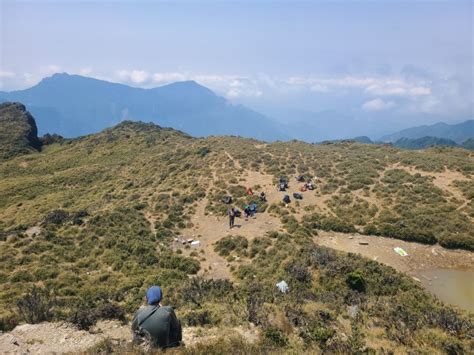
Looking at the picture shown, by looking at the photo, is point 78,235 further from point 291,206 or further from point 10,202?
point 10,202

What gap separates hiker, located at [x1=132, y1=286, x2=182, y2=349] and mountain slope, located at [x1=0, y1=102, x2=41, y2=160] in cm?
8152

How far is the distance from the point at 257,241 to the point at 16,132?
85430 millimetres

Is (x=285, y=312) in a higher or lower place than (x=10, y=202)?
higher

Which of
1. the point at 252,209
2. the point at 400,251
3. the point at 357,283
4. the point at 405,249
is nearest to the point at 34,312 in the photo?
the point at 357,283

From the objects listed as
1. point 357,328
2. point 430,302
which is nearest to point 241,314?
point 357,328

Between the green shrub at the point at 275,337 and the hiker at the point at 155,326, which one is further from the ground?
the hiker at the point at 155,326

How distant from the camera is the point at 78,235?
88.5 ft

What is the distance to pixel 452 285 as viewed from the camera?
59.7ft

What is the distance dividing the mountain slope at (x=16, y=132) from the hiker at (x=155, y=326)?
8152 cm

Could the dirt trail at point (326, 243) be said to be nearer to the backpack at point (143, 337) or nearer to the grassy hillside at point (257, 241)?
the grassy hillside at point (257, 241)

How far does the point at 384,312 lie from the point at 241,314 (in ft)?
17.0

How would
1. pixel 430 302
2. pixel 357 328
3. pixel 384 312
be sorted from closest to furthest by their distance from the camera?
pixel 357 328
pixel 384 312
pixel 430 302

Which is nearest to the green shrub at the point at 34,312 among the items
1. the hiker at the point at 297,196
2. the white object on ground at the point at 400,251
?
the white object on ground at the point at 400,251

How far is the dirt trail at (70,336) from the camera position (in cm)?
888
